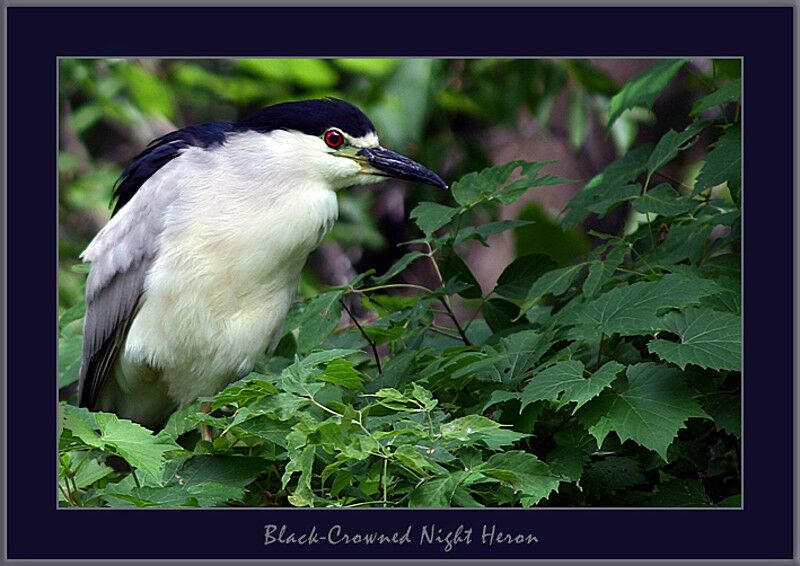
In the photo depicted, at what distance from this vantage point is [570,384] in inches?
60.1

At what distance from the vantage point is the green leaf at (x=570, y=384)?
4.84 ft

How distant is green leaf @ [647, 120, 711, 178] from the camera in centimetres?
199

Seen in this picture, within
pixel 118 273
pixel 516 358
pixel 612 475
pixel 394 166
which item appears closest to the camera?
pixel 612 475

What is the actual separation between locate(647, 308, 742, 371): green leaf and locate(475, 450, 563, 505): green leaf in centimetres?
28

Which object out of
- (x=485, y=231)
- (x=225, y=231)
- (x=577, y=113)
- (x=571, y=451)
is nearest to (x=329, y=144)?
(x=225, y=231)

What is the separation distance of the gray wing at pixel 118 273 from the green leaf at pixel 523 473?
1.21 metres

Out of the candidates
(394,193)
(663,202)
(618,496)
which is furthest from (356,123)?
(394,193)

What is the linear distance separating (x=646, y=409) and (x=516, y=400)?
0.87ft

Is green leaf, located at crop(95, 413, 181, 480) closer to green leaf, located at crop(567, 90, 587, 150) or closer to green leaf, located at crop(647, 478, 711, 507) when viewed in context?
green leaf, located at crop(647, 478, 711, 507)

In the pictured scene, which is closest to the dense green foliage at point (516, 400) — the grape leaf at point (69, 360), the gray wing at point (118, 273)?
the gray wing at point (118, 273)

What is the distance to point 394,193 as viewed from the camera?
427 cm

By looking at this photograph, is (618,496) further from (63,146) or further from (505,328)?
(63,146)

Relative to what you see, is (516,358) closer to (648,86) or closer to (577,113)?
(648,86)

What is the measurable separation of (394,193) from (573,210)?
2.15 meters
